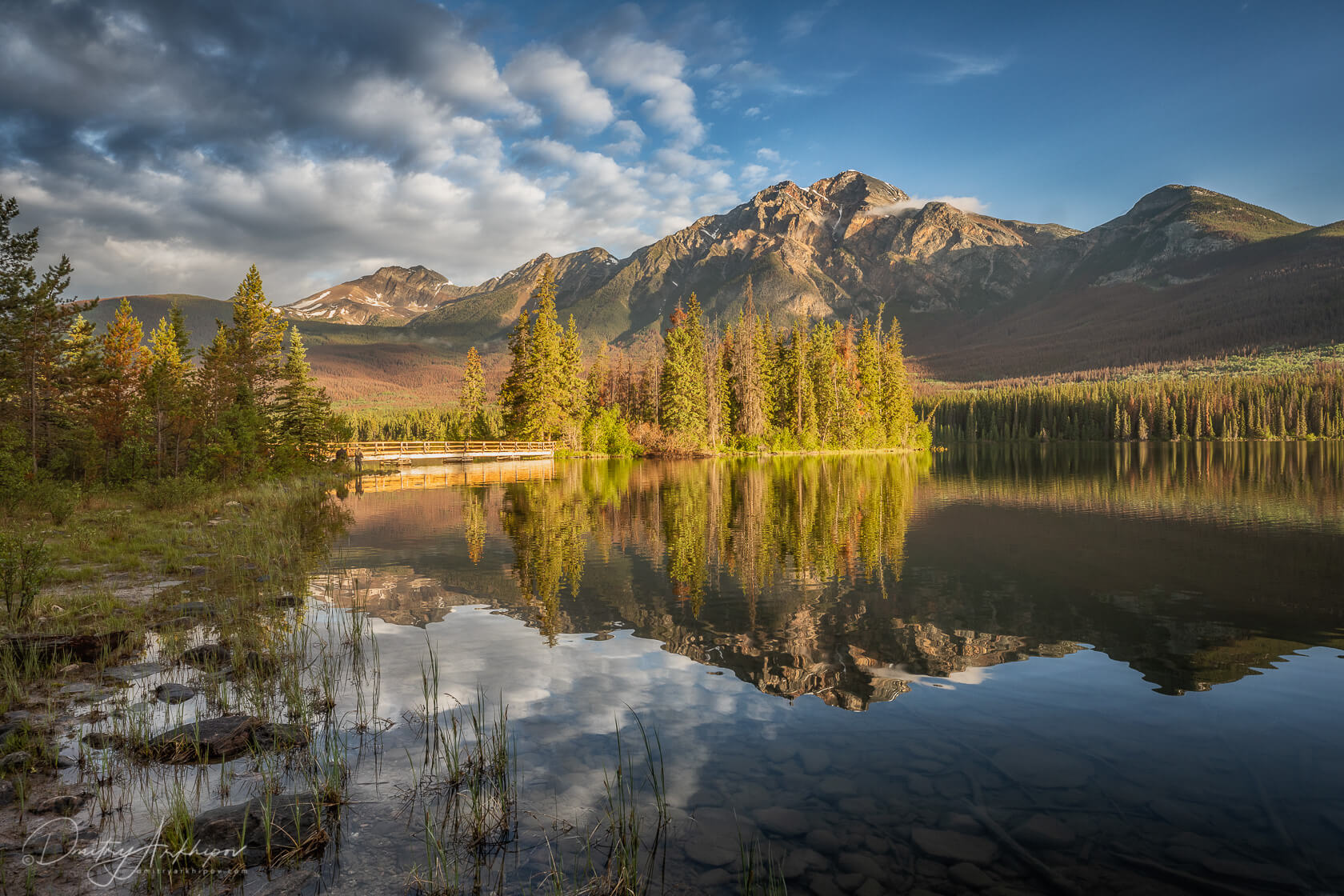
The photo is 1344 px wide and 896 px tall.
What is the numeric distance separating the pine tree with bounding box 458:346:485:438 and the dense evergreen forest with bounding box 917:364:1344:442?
104956 mm

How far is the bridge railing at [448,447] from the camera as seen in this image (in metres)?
65.1

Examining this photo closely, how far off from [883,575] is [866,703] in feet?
24.3

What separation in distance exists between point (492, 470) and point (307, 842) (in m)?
52.3

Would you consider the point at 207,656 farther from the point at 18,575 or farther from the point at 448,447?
the point at 448,447

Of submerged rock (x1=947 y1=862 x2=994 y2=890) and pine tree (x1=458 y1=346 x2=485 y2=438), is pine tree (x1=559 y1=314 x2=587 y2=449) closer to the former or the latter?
pine tree (x1=458 y1=346 x2=485 y2=438)

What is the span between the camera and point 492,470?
55.8 metres

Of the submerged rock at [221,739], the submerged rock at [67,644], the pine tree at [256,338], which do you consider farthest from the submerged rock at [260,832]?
the pine tree at [256,338]

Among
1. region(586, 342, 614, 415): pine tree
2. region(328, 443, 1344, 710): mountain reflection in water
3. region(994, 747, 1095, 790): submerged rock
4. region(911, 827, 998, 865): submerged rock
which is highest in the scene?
region(586, 342, 614, 415): pine tree

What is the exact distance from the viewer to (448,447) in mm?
67312

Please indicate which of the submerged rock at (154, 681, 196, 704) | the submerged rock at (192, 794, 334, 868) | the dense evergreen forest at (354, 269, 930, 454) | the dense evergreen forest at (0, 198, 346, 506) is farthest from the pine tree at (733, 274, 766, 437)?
the submerged rock at (192, 794, 334, 868)

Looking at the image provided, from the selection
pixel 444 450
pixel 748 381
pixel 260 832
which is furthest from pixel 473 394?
pixel 260 832

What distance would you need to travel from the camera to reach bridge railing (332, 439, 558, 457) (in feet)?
213

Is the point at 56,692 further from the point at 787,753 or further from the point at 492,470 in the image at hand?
the point at 492,470

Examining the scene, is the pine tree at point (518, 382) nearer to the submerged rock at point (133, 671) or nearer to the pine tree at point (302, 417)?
the pine tree at point (302, 417)
